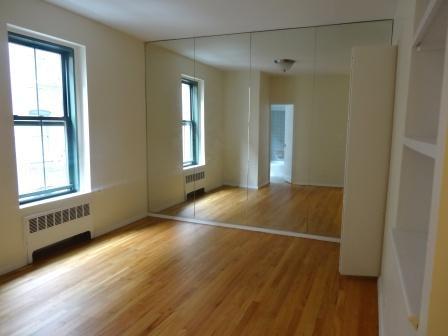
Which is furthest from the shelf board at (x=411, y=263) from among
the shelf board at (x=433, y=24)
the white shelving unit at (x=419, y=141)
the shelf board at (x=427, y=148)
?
the shelf board at (x=433, y=24)

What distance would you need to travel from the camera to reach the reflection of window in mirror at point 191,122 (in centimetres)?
511

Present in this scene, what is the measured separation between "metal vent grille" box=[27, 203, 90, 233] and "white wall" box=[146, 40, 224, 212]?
143cm

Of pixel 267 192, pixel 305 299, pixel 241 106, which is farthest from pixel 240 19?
pixel 305 299

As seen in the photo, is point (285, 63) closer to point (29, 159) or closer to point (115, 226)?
point (115, 226)

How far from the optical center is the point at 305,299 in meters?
2.90

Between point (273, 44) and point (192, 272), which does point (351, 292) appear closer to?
point (192, 272)

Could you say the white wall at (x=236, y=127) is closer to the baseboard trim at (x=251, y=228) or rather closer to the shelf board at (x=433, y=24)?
the baseboard trim at (x=251, y=228)

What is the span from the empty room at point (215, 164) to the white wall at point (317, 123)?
20 mm

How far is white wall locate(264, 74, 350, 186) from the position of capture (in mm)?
4281

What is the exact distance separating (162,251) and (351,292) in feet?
6.89

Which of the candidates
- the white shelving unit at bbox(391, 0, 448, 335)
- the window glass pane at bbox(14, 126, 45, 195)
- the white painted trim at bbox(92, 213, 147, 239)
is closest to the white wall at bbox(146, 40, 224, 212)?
the white painted trim at bbox(92, 213, 147, 239)

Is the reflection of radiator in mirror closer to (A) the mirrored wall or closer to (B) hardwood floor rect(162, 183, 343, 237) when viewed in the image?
(A) the mirrored wall

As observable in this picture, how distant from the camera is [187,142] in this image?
5270mm

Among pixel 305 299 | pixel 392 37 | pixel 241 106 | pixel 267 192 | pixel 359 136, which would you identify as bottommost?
pixel 305 299
